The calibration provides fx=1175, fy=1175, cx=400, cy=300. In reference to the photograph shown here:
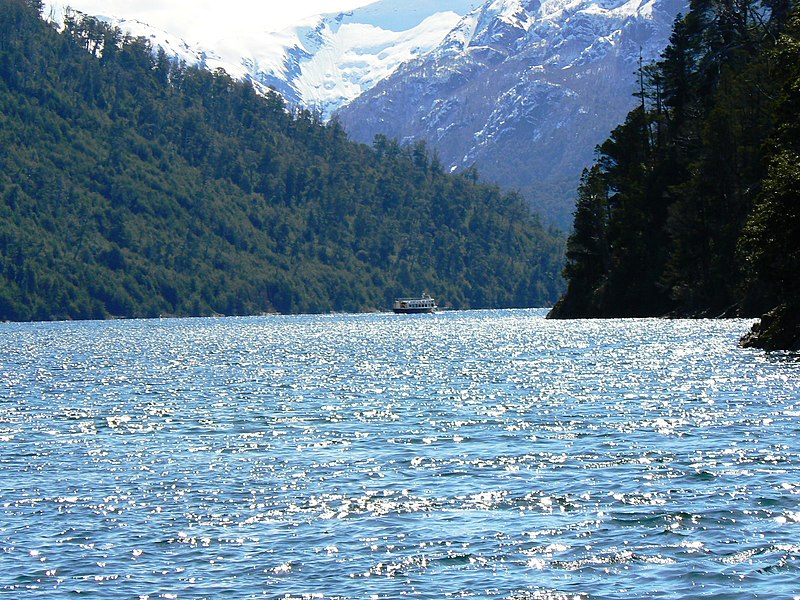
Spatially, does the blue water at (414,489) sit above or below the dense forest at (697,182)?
below

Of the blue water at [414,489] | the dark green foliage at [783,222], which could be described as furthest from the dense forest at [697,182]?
the blue water at [414,489]

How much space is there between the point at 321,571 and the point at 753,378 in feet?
136

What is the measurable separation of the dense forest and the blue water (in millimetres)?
30770

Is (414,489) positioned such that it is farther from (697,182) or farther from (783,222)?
(697,182)

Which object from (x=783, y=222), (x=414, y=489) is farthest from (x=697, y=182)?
(x=414, y=489)

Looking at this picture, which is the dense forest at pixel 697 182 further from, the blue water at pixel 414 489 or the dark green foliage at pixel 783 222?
the blue water at pixel 414 489

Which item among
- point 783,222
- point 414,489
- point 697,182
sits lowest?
point 414,489

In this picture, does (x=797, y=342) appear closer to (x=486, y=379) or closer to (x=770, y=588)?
(x=486, y=379)

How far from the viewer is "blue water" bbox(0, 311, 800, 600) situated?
2303cm

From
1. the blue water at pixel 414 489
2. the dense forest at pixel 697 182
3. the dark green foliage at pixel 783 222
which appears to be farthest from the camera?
the dense forest at pixel 697 182

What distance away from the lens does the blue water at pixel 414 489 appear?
23.0 meters

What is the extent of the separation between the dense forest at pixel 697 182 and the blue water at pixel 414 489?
101ft

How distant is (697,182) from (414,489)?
10424 centimetres

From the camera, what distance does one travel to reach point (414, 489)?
31812mm
